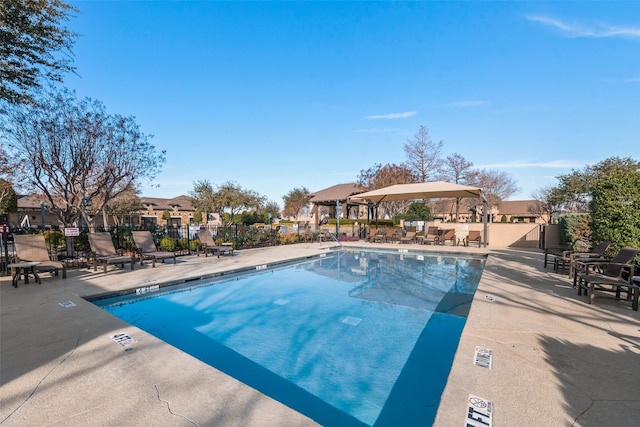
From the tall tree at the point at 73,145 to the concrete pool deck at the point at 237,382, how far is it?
303 inches

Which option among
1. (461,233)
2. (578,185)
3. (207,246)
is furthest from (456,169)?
(207,246)

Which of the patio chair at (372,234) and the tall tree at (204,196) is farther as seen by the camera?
the tall tree at (204,196)

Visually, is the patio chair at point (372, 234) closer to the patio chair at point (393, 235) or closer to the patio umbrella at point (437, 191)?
the patio chair at point (393, 235)

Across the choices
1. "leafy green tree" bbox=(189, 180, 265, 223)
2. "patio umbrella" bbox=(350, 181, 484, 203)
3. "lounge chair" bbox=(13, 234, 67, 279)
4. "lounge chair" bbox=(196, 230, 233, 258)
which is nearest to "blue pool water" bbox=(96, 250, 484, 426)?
"lounge chair" bbox=(13, 234, 67, 279)

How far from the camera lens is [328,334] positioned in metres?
4.81

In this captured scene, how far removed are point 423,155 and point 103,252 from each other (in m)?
25.8

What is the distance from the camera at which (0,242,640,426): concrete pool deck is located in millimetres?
2115

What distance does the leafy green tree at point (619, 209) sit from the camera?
6402 millimetres

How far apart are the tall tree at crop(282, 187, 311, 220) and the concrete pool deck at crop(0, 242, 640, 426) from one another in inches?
1800

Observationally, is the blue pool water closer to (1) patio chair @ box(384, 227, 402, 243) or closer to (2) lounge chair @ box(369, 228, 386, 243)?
(1) patio chair @ box(384, 227, 402, 243)

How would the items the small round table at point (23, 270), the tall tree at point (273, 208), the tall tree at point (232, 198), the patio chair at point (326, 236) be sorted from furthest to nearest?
the tall tree at point (273, 208), the tall tree at point (232, 198), the patio chair at point (326, 236), the small round table at point (23, 270)

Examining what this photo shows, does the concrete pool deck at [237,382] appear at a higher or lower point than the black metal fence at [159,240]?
lower

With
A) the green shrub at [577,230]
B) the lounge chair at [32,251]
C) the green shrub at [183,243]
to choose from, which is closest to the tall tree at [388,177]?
the green shrub at [577,230]

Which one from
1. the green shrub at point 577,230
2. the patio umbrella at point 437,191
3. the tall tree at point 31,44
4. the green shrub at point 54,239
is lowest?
the green shrub at point 54,239
